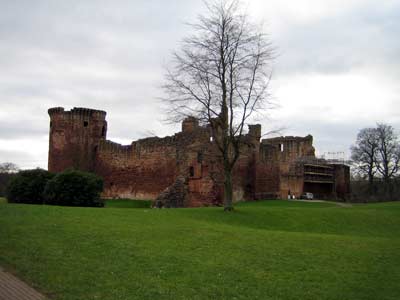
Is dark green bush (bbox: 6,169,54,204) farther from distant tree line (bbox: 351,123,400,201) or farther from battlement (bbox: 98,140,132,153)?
distant tree line (bbox: 351,123,400,201)

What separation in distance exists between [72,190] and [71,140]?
19372 mm

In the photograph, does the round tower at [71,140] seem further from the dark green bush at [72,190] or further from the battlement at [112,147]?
the dark green bush at [72,190]

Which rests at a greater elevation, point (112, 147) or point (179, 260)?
point (112, 147)

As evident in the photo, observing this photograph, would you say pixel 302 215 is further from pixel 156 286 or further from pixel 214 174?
pixel 156 286

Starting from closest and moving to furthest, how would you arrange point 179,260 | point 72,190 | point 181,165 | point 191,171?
point 179,260 → point 72,190 → point 191,171 → point 181,165

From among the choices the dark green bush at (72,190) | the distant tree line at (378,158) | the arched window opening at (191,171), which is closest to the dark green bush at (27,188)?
the dark green bush at (72,190)

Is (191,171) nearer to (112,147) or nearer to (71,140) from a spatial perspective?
(112,147)

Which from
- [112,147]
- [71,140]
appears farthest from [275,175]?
[71,140]

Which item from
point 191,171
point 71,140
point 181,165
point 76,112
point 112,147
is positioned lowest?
point 191,171

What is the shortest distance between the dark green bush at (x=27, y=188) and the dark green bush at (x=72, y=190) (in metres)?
1.17

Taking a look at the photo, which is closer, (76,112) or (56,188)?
(56,188)

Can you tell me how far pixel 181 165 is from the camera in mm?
35438

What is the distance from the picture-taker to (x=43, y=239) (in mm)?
12289

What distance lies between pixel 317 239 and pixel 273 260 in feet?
13.1
